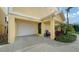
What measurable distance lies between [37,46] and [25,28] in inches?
34.9

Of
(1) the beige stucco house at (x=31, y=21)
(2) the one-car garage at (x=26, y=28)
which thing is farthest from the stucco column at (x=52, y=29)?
(2) the one-car garage at (x=26, y=28)

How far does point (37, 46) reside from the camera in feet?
15.5

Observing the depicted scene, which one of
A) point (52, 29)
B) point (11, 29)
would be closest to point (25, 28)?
point (11, 29)

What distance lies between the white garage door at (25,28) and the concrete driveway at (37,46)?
205 mm

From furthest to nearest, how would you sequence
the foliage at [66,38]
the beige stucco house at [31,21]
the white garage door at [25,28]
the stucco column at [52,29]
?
the stucco column at [52,29] → the foliage at [66,38] → the white garage door at [25,28] → the beige stucco house at [31,21]

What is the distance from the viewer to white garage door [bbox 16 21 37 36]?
4.76 meters

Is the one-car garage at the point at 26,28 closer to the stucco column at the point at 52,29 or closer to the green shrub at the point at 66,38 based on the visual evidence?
the stucco column at the point at 52,29

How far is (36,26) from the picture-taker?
528 cm

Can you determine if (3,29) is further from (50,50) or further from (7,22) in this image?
(50,50)

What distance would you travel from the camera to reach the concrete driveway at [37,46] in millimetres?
4461

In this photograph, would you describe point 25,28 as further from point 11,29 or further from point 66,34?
point 66,34

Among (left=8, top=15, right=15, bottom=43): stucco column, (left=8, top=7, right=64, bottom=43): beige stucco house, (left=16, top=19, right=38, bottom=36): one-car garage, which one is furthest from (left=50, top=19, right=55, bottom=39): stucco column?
(left=8, top=15, right=15, bottom=43): stucco column

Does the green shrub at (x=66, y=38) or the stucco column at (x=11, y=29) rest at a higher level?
the stucco column at (x=11, y=29)
